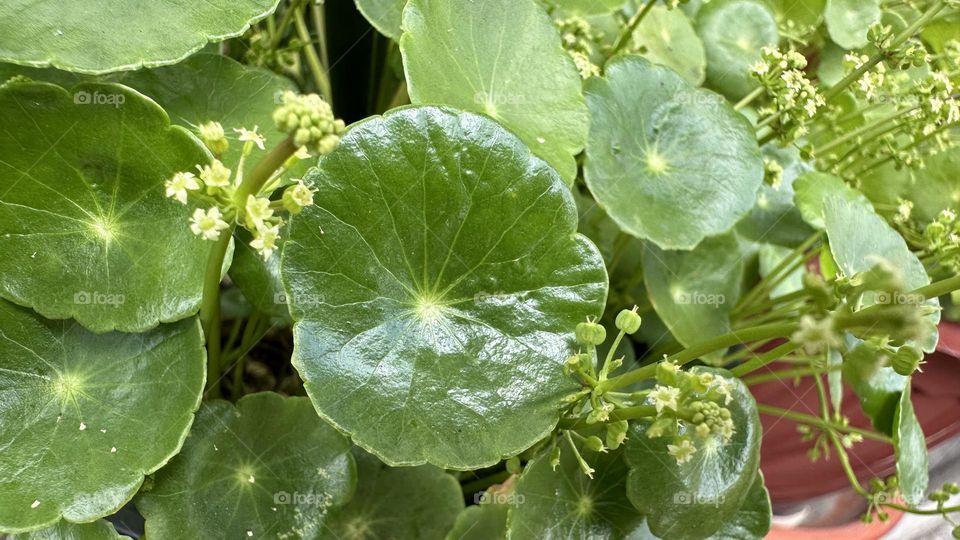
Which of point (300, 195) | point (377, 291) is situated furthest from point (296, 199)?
point (377, 291)

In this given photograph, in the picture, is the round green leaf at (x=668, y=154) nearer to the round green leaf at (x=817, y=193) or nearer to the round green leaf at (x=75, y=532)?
the round green leaf at (x=817, y=193)

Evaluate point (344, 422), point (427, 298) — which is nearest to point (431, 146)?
point (427, 298)

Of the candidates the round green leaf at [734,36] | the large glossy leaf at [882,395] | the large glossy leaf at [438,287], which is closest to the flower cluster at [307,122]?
the large glossy leaf at [438,287]

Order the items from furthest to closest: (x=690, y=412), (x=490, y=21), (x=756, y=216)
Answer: (x=756, y=216) < (x=490, y=21) < (x=690, y=412)

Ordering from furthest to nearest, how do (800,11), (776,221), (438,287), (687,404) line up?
(800,11)
(776,221)
(438,287)
(687,404)

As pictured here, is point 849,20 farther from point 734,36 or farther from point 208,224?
point 208,224

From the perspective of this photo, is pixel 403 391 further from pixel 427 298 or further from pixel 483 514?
pixel 483 514
